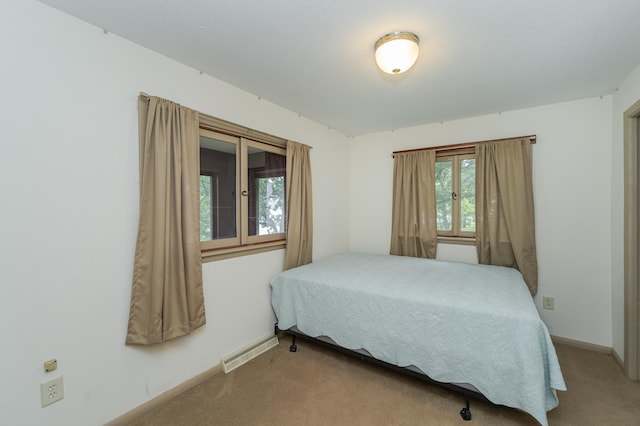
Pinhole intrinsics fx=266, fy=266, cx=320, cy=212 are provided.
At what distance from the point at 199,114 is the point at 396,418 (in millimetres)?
2454

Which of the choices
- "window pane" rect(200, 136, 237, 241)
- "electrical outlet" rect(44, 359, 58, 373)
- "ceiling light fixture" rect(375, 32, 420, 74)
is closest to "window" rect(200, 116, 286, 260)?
"window pane" rect(200, 136, 237, 241)

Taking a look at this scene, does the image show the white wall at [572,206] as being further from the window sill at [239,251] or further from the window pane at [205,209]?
the window pane at [205,209]

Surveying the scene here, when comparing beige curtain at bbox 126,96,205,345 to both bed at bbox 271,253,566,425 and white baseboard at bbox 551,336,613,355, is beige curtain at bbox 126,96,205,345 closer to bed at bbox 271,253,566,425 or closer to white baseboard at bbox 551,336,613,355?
bed at bbox 271,253,566,425

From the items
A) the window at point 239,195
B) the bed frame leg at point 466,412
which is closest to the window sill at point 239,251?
the window at point 239,195

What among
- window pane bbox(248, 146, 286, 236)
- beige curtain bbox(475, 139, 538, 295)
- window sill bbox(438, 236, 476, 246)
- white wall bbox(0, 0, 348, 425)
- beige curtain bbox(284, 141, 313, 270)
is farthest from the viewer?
window sill bbox(438, 236, 476, 246)

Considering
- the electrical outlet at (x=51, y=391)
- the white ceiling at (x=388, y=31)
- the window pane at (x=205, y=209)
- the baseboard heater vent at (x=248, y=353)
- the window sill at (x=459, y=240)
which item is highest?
the white ceiling at (x=388, y=31)

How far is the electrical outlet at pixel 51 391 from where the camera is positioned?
1325 millimetres

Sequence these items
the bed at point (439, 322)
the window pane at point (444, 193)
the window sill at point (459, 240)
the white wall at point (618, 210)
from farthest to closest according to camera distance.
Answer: the window pane at point (444, 193)
the window sill at point (459, 240)
the white wall at point (618, 210)
the bed at point (439, 322)

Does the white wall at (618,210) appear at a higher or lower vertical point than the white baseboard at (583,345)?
higher

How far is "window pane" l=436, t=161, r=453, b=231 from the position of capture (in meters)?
3.12

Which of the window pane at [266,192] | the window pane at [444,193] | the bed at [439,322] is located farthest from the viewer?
the window pane at [444,193]

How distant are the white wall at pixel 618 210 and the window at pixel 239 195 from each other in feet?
9.58

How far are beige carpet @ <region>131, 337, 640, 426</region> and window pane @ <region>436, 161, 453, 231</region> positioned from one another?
1.58 meters

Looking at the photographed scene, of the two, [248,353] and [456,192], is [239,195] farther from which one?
[456,192]
